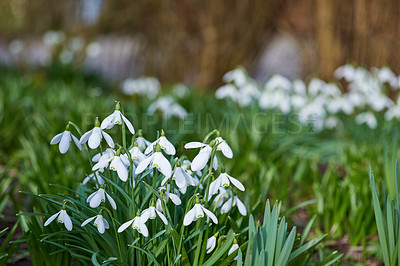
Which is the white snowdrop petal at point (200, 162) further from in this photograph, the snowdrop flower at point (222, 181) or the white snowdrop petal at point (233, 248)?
the white snowdrop petal at point (233, 248)

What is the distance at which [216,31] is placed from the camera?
649 centimetres

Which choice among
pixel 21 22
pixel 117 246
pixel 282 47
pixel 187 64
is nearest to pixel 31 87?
pixel 187 64

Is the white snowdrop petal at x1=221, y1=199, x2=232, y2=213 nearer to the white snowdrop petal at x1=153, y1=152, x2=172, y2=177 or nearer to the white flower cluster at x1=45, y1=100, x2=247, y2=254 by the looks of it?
the white flower cluster at x1=45, y1=100, x2=247, y2=254

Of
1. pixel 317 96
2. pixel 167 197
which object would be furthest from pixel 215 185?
pixel 317 96

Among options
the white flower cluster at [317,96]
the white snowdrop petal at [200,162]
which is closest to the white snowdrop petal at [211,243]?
the white snowdrop petal at [200,162]

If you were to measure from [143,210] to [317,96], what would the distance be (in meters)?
2.86

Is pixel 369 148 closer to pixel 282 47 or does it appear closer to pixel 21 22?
pixel 21 22

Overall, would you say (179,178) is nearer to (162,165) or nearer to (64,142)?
(162,165)

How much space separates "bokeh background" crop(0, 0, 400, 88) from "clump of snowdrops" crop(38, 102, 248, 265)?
4362 mm

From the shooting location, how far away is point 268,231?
4.57ft

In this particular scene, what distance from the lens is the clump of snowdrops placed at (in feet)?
4.45

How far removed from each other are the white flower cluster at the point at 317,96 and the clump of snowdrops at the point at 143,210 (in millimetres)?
2220

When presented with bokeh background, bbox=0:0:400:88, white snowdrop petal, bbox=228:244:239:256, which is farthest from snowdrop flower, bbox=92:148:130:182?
bokeh background, bbox=0:0:400:88

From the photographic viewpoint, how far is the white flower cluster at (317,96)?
3.71 meters
